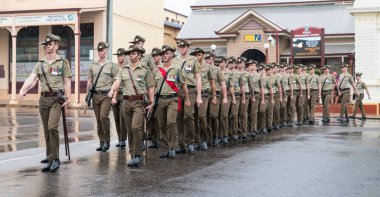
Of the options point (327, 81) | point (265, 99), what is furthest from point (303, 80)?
point (265, 99)

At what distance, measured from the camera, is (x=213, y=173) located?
30.7ft

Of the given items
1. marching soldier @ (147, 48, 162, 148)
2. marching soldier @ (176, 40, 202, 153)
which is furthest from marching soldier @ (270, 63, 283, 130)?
marching soldier @ (176, 40, 202, 153)

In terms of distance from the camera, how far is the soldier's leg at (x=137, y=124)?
33.3ft

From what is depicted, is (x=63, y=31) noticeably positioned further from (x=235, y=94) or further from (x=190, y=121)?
(x=190, y=121)

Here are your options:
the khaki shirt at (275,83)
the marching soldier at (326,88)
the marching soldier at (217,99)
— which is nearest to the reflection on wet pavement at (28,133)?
the marching soldier at (217,99)

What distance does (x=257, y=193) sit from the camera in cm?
776

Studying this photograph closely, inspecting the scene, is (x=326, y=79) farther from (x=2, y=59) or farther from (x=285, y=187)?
(x=2, y=59)

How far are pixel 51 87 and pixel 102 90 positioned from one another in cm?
239

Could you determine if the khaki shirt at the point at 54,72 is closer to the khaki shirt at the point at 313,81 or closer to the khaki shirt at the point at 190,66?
the khaki shirt at the point at 190,66

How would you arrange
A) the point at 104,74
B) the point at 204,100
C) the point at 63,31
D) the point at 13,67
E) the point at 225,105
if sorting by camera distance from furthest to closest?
the point at 63,31, the point at 13,67, the point at 225,105, the point at 204,100, the point at 104,74

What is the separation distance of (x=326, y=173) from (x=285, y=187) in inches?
58.4

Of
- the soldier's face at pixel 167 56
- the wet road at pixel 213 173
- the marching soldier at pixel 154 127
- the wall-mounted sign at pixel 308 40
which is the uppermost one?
the wall-mounted sign at pixel 308 40

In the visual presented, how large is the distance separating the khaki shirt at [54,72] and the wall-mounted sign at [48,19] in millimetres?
23675

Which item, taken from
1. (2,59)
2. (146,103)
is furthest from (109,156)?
(2,59)
